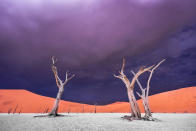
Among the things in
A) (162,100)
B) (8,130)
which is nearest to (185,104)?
(162,100)

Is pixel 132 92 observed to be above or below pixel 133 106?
above

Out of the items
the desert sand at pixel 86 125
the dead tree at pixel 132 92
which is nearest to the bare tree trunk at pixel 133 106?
the dead tree at pixel 132 92

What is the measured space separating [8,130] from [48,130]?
2.24m

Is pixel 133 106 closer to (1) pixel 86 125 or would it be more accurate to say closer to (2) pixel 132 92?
(2) pixel 132 92

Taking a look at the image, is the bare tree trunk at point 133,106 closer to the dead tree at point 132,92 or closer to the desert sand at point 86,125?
the dead tree at point 132,92

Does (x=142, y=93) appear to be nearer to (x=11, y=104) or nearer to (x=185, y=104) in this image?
(x=185, y=104)

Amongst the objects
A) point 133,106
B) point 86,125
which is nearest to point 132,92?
point 133,106

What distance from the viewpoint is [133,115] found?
1560 cm

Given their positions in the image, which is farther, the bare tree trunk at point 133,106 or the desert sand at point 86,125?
the bare tree trunk at point 133,106

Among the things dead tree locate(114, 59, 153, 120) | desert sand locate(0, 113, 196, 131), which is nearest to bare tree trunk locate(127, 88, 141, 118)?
dead tree locate(114, 59, 153, 120)

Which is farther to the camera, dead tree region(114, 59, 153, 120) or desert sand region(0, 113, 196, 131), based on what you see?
dead tree region(114, 59, 153, 120)

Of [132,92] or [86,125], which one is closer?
[86,125]

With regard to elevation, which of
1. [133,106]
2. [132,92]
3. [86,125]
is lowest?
[86,125]

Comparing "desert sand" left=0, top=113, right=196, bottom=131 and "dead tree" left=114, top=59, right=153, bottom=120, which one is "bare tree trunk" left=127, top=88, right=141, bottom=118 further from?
"desert sand" left=0, top=113, right=196, bottom=131
